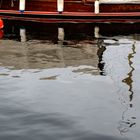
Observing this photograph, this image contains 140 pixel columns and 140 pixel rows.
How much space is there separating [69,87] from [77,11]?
51.8 feet

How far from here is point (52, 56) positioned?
17484 millimetres

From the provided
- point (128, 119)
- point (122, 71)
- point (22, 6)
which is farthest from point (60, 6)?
point (128, 119)

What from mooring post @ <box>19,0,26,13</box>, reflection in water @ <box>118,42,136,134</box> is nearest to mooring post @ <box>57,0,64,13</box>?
mooring post @ <box>19,0,26,13</box>

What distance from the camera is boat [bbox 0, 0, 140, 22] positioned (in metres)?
27.8

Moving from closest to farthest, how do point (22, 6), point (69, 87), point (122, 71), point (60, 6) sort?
point (69, 87)
point (122, 71)
point (60, 6)
point (22, 6)

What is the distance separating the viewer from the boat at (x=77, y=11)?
1095 inches

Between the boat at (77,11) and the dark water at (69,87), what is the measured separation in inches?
208

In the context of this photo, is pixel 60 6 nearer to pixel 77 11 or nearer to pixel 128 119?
pixel 77 11

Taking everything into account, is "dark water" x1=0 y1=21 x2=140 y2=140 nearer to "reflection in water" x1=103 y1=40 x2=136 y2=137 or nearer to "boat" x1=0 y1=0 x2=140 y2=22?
"reflection in water" x1=103 y1=40 x2=136 y2=137

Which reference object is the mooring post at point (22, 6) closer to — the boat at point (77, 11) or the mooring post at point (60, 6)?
the boat at point (77, 11)

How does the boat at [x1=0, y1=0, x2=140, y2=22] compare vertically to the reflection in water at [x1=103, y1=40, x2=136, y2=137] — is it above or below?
above

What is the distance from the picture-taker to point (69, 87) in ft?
42.8

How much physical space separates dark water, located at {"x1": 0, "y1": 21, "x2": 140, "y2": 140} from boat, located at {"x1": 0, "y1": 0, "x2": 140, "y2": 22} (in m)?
5.28

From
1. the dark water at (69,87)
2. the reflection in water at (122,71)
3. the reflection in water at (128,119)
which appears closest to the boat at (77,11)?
the dark water at (69,87)
